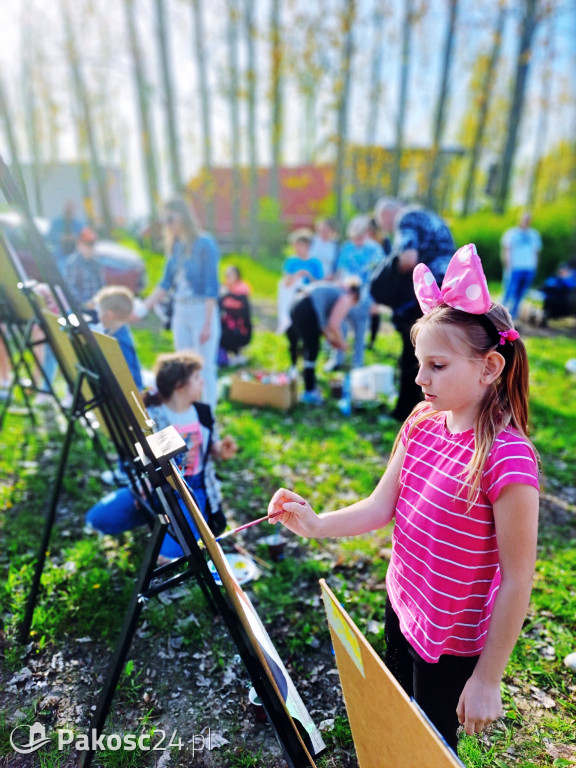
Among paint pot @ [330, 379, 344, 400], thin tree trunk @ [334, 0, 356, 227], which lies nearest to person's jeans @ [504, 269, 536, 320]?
thin tree trunk @ [334, 0, 356, 227]

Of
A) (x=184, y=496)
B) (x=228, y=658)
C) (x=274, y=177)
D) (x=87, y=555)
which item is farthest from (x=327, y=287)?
(x=274, y=177)

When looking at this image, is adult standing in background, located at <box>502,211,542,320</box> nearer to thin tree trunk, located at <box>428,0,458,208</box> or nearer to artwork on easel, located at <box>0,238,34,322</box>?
thin tree trunk, located at <box>428,0,458,208</box>

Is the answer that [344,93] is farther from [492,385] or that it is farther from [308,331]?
[492,385]

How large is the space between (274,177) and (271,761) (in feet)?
64.6

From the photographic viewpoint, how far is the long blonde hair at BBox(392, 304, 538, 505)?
1.39 meters

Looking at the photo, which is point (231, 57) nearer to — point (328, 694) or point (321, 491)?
point (321, 491)

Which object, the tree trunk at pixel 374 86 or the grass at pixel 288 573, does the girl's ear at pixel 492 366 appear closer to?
the grass at pixel 288 573

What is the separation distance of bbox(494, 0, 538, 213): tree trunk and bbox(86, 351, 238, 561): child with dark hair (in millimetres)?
15382

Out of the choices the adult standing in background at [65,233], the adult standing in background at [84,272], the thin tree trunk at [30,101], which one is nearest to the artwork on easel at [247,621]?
the adult standing in background at [84,272]

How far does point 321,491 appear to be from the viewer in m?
4.30

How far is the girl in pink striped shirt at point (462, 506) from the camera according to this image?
1.32 meters

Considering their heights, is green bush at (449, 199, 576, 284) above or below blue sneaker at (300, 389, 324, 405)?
above

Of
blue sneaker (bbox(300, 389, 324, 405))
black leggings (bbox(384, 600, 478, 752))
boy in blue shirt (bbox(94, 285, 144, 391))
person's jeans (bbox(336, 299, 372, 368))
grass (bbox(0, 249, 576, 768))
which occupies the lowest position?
blue sneaker (bbox(300, 389, 324, 405))

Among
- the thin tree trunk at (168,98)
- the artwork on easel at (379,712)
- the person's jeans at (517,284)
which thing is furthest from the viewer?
the thin tree trunk at (168,98)
